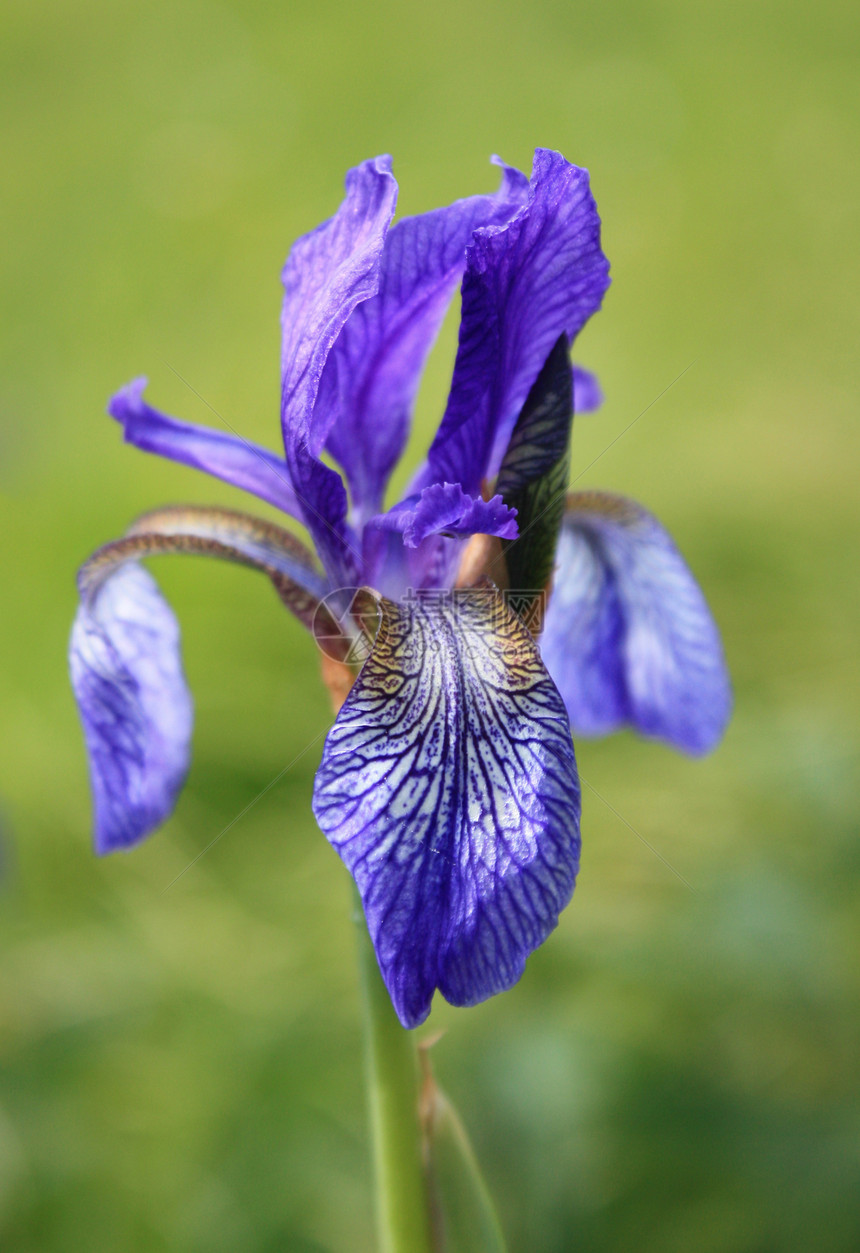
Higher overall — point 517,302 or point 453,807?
point 517,302

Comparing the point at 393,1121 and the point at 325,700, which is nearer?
the point at 393,1121

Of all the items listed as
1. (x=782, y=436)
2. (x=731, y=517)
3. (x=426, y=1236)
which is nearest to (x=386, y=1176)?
(x=426, y=1236)

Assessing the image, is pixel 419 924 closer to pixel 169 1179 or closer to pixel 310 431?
pixel 310 431

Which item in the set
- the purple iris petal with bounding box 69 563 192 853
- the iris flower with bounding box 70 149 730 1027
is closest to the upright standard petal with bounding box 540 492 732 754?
the iris flower with bounding box 70 149 730 1027

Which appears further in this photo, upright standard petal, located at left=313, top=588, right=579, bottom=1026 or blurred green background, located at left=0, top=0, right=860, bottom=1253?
blurred green background, located at left=0, top=0, right=860, bottom=1253

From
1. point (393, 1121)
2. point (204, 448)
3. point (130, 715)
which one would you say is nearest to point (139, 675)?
point (130, 715)

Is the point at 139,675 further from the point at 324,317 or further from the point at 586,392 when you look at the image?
the point at 586,392

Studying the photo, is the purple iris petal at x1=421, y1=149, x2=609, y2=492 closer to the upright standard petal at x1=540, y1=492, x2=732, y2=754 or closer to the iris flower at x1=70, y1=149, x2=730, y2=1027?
the iris flower at x1=70, y1=149, x2=730, y2=1027
